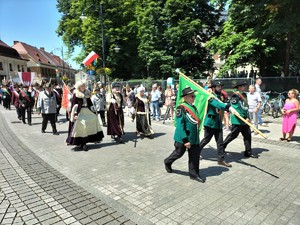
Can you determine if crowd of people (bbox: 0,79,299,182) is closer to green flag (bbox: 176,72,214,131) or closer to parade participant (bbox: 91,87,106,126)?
parade participant (bbox: 91,87,106,126)

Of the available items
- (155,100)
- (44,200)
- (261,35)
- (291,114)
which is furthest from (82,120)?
(261,35)

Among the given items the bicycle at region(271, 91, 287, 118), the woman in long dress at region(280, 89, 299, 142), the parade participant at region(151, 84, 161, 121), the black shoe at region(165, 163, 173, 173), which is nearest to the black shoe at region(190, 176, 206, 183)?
the black shoe at region(165, 163, 173, 173)

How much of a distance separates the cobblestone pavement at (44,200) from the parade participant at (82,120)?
1.47 metres

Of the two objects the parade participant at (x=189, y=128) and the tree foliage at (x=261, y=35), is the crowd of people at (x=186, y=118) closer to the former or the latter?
the parade participant at (x=189, y=128)

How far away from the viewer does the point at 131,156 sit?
6906mm

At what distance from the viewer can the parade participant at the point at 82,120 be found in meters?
7.57

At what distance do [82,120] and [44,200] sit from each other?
3515 mm

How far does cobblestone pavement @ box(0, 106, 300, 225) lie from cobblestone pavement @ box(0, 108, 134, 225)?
0.9 inches

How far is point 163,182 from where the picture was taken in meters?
5.05

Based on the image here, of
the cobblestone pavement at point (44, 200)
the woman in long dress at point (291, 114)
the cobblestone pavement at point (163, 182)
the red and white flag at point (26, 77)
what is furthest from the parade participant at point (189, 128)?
the red and white flag at point (26, 77)

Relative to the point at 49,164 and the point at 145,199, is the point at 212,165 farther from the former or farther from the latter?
the point at 49,164

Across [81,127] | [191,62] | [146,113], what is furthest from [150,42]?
[81,127]

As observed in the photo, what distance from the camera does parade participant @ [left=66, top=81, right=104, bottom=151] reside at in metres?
7.57

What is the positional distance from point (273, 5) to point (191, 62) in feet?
38.4
